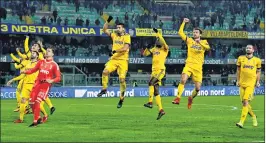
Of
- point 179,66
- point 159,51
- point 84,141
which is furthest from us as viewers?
point 179,66

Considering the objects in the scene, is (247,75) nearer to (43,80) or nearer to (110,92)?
(43,80)

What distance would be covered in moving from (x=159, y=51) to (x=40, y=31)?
27732 millimetres

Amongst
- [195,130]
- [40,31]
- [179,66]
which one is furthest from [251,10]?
[195,130]

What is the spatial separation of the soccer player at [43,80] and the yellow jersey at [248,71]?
523cm

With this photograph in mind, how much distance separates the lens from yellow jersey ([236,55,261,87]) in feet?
58.0

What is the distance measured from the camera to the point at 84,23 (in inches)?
2044

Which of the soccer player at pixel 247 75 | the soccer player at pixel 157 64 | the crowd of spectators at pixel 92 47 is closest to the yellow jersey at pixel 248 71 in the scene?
the soccer player at pixel 247 75

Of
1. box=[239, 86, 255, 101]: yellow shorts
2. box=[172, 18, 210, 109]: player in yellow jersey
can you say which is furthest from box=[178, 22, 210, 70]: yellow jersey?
box=[239, 86, 255, 101]: yellow shorts

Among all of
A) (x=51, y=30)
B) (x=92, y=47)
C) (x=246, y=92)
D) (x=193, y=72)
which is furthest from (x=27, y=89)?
→ (x=92, y=47)

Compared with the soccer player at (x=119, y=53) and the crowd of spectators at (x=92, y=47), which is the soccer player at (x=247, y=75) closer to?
the soccer player at (x=119, y=53)

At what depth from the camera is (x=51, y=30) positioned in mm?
48875

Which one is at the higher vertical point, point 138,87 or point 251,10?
point 251,10

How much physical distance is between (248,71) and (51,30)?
108 feet

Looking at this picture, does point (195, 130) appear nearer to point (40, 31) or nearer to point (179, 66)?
point (40, 31)
